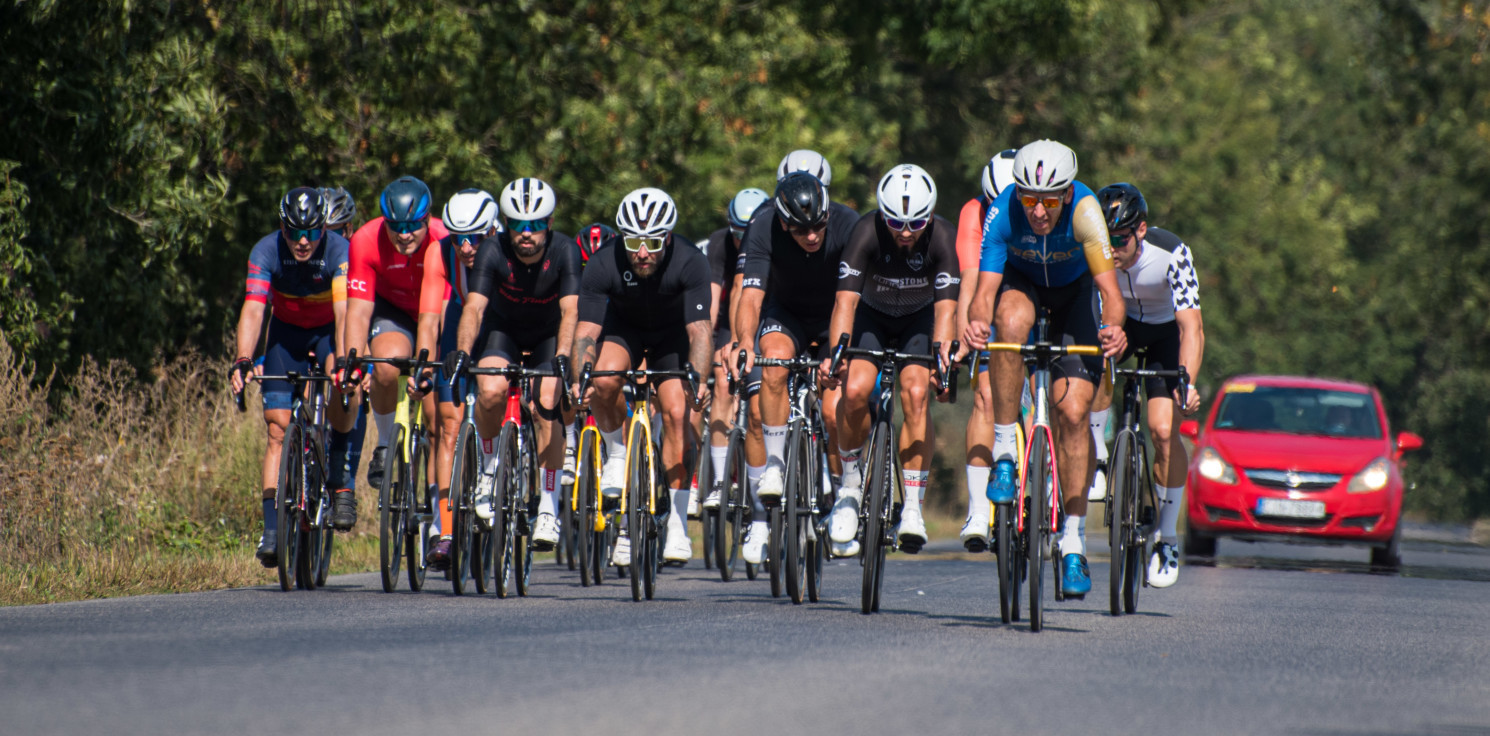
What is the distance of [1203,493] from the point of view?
1830 cm

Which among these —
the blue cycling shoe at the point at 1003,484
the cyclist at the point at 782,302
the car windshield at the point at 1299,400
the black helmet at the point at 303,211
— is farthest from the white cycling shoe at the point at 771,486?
the car windshield at the point at 1299,400

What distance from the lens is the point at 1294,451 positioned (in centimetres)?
1841

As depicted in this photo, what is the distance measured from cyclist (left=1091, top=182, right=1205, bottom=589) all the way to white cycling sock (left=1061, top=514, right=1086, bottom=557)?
4.76 ft

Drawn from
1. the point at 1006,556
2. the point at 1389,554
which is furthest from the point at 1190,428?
the point at 1006,556

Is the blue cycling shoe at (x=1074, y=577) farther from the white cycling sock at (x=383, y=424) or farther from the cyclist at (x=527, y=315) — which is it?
the white cycling sock at (x=383, y=424)

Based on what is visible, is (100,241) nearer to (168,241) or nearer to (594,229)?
(168,241)

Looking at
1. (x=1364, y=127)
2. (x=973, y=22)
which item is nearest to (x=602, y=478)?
(x=973, y=22)

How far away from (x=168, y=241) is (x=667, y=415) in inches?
246

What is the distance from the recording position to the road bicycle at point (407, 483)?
11344 mm

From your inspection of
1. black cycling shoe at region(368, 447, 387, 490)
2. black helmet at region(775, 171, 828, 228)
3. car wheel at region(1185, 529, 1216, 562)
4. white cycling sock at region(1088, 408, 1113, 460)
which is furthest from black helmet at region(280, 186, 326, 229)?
car wheel at region(1185, 529, 1216, 562)

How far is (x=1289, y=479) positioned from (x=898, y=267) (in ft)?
27.7

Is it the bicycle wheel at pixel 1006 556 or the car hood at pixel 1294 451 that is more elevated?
the car hood at pixel 1294 451

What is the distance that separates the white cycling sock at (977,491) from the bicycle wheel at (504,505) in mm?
2598

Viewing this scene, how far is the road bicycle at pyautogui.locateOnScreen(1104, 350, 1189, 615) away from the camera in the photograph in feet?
34.1
